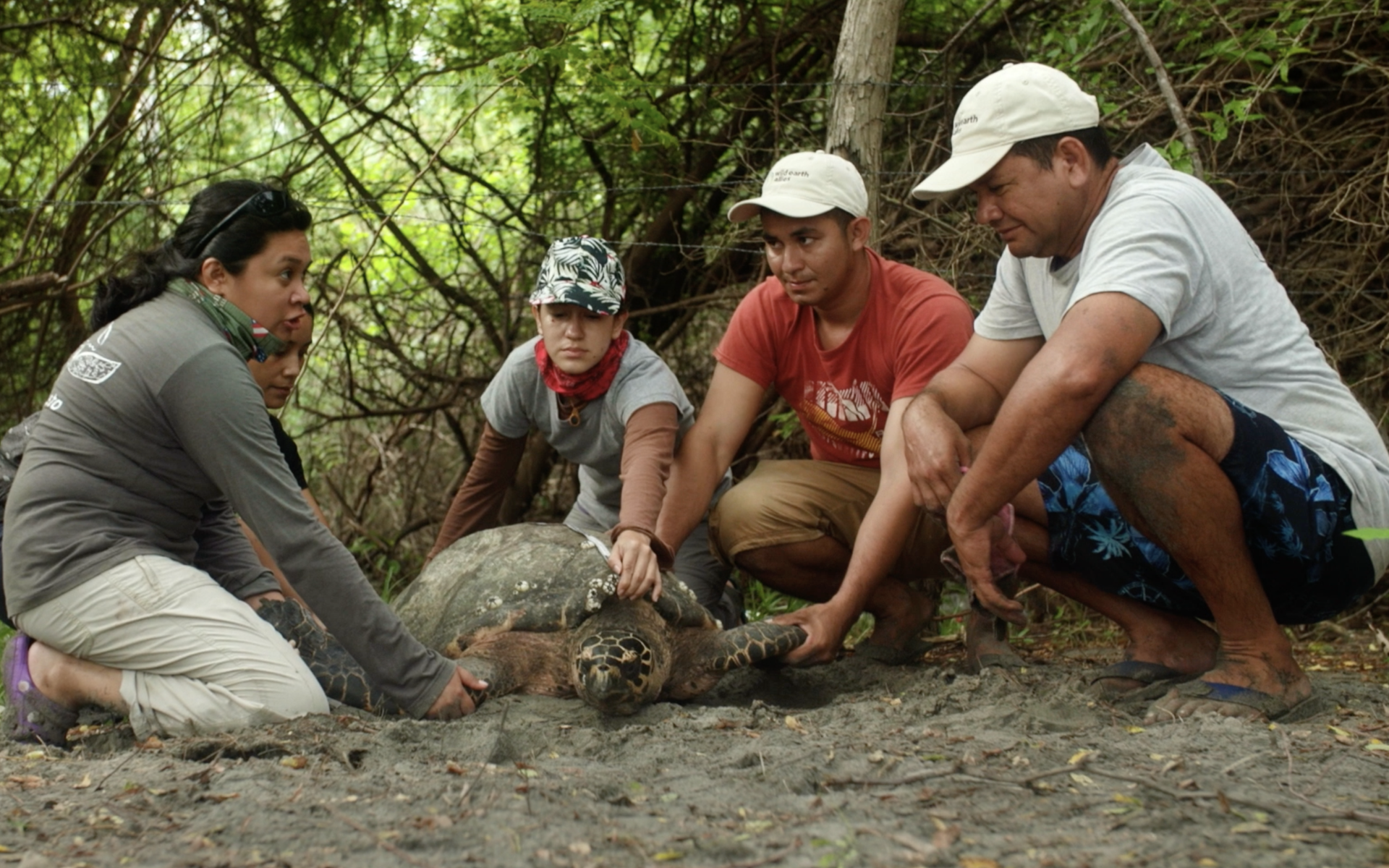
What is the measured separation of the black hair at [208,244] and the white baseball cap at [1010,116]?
158cm

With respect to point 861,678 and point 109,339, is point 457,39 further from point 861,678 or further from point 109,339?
point 861,678

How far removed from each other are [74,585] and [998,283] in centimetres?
236

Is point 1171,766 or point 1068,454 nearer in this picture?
point 1171,766

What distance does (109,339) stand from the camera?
8.54 feet

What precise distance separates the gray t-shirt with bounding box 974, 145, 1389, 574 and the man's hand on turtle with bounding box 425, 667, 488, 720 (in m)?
1.67

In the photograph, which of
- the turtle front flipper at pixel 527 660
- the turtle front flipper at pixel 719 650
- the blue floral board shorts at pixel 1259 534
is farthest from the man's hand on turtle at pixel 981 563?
the turtle front flipper at pixel 527 660

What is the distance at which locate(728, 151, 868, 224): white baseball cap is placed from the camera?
10.6ft

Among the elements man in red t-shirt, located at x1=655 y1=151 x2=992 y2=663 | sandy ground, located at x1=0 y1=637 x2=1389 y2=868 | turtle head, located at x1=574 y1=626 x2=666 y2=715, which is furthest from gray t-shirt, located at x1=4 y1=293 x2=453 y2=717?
man in red t-shirt, located at x1=655 y1=151 x2=992 y2=663

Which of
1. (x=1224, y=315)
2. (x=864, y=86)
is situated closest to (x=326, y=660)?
(x=1224, y=315)

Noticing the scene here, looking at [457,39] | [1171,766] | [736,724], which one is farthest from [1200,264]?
[457,39]

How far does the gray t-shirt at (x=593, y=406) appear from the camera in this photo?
3.44 meters

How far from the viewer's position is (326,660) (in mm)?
2926

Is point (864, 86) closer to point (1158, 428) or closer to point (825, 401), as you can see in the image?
point (825, 401)

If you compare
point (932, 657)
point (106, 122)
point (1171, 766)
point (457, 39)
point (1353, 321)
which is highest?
point (457, 39)
